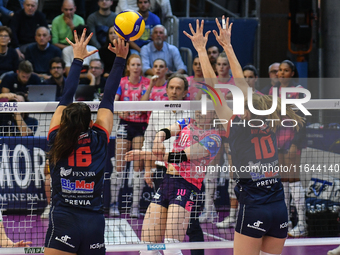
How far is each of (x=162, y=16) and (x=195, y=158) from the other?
7071mm

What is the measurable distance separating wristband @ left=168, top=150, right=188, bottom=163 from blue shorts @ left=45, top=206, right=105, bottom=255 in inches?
53.8

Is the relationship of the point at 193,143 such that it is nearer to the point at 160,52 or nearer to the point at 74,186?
the point at 74,186

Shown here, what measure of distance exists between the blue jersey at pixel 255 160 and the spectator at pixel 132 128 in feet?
10.4

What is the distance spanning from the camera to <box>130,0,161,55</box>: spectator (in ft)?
31.7

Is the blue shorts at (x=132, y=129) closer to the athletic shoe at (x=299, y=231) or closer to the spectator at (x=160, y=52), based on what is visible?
the spectator at (x=160, y=52)

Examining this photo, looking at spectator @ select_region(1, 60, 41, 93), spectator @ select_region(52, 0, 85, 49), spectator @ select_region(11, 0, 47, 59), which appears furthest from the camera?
spectator @ select_region(52, 0, 85, 49)

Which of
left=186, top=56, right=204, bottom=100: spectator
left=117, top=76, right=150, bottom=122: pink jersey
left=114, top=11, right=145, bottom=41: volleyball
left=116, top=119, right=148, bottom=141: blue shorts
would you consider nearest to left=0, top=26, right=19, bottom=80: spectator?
left=117, top=76, right=150, bottom=122: pink jersey

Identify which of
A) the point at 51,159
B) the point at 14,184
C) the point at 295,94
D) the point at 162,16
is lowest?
the point at 14,184

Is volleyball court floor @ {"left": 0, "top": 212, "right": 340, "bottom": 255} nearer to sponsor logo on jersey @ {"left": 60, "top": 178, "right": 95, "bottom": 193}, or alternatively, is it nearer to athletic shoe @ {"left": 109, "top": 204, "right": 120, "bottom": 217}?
athletic shoe @ {"left": 109, "top": 204, "right": 120, "bottom": 217}

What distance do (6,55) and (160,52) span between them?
3115 mm

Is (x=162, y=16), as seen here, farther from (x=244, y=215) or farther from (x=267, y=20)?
(x=244, y=215)

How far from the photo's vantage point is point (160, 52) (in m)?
9.20

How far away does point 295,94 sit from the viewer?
6.81 metres

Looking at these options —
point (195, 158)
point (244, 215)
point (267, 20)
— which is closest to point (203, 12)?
point (267, 20)
